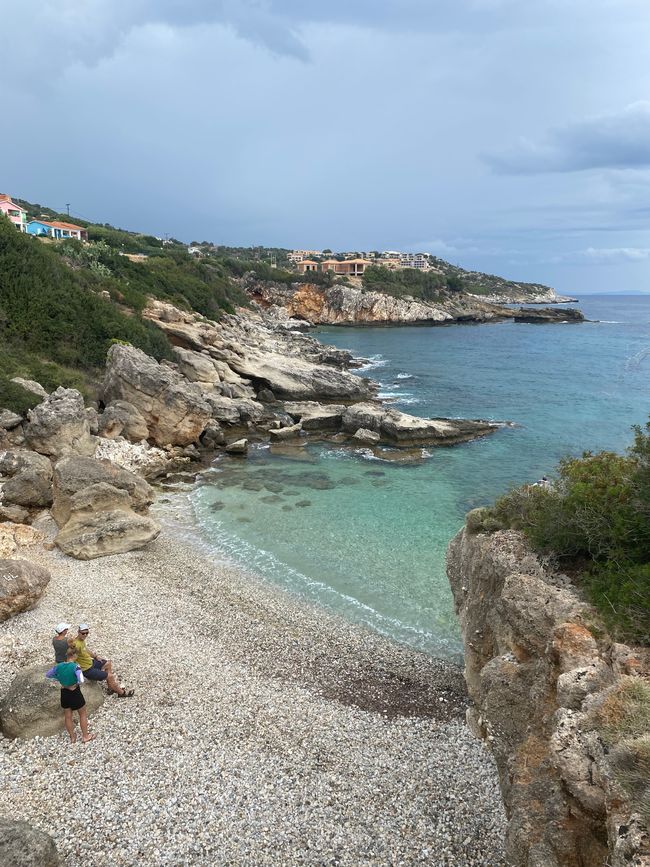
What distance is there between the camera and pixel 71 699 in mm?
9031

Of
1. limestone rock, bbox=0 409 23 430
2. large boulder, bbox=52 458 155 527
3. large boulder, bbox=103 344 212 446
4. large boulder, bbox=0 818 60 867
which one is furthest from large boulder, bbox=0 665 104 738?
large boulder, bbox=103 344 212 446

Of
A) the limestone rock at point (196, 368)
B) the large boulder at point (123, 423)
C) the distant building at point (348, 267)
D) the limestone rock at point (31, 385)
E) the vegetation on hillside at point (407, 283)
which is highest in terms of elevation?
the distant building at point (348, 267)

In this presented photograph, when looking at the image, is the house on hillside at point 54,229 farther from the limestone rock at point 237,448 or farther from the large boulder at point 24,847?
the large boulder at point 24,847

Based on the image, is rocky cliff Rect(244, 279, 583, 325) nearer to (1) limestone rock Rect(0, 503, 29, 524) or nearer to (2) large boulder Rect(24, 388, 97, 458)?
(2) large boulder Rect(24, 388, 97, 458)

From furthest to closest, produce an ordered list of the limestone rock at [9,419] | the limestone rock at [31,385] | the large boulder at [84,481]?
the limestone rock at [31,385] < the limestone rock at [9,419] < the large boulder at [84,481]

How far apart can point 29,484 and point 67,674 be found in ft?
36.5

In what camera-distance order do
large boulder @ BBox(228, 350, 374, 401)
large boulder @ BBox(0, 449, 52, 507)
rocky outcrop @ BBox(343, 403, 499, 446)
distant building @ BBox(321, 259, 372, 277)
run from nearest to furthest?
1. large boulder @ BBox(0, 449, 52, 507)
2. rocky outcrop @ BBox(343, 403, 499, 446)
3. large boulder @ BBox(228, 350, 374, 401)
4. distant building @ BBox(321, 259, 372, 277)

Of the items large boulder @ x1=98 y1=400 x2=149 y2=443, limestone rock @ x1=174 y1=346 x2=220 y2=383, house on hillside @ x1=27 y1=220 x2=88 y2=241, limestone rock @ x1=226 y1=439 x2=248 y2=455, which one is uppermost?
house on hillside @ x1=27 y1=220 x2=88 y2=241

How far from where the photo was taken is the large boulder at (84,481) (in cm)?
1711

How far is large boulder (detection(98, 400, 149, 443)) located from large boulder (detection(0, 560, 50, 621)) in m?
13.5

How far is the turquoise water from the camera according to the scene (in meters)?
15.7

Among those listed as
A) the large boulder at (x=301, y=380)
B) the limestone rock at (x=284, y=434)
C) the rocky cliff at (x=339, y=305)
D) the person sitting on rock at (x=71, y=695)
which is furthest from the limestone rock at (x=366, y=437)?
the rocky cliff at (x=339, y=305)

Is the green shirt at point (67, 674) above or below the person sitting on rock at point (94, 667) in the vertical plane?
above

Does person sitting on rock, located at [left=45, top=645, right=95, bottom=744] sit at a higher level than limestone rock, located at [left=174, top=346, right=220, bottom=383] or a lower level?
lower
